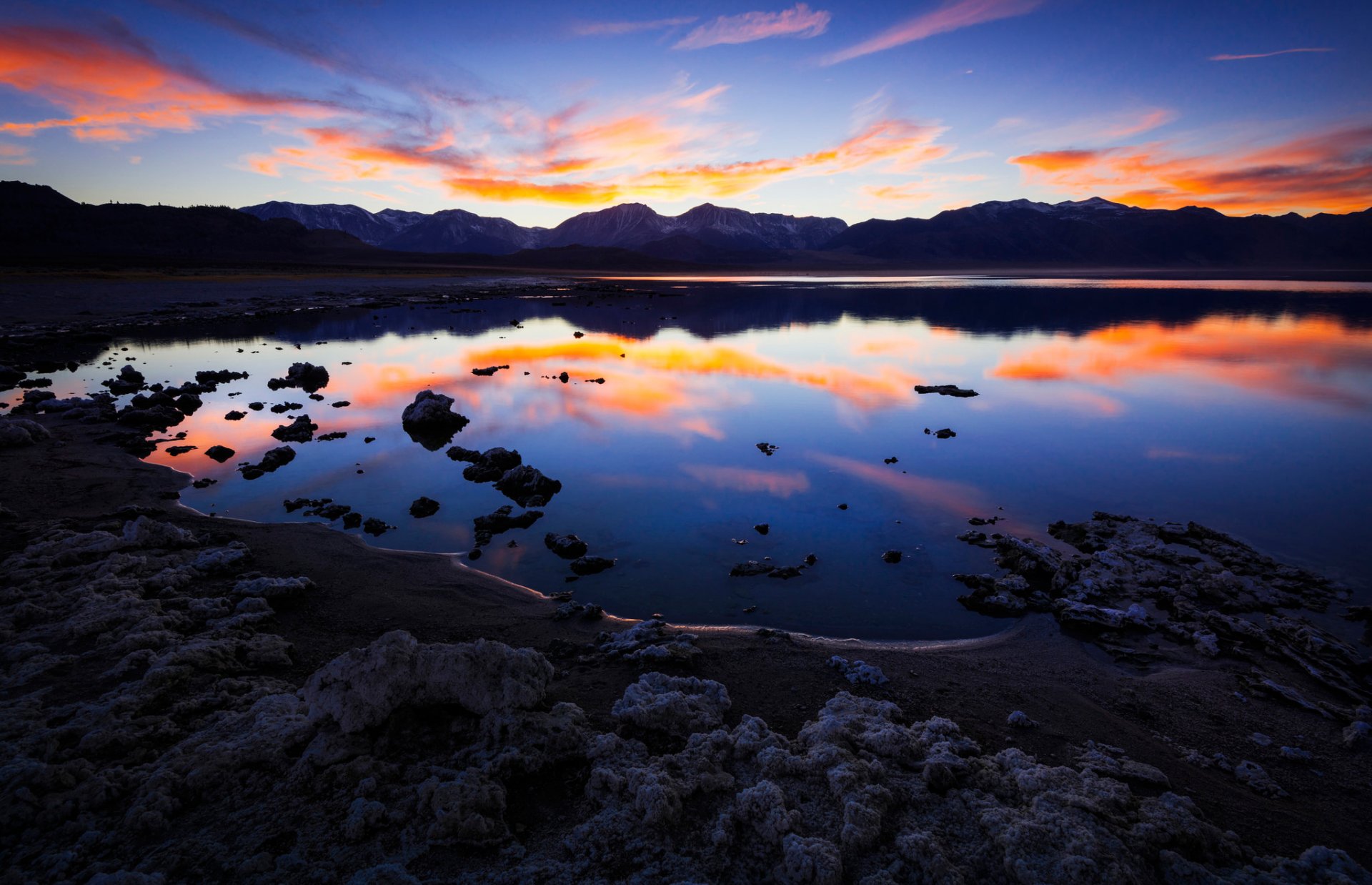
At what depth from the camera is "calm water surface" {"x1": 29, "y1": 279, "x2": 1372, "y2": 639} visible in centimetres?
785

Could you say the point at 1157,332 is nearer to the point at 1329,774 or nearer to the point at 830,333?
the point at 830,333

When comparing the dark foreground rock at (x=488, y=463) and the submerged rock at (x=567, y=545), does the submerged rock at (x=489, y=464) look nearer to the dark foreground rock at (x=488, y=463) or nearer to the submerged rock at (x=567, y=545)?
the dark foreground rock at (x=488, y=463)

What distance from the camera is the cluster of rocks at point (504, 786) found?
3.21 m

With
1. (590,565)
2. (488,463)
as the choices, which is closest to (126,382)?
(488,463)

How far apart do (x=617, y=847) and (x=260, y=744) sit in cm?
250

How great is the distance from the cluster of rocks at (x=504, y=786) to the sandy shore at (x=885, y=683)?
97 mm

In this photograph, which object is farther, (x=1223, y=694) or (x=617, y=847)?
(x=1223, y=694)

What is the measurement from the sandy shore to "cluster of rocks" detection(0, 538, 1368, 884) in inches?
3.8

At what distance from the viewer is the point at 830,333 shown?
33.1 metres

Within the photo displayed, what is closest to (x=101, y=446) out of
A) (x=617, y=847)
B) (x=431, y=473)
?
(x=431, y=473)

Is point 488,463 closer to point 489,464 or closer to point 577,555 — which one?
point 489,464

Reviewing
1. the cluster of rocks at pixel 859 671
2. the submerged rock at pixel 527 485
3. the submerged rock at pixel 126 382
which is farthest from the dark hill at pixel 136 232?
the cluster of rocks at pixel 859 671

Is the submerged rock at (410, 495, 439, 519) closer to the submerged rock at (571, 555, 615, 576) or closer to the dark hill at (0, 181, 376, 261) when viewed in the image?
the submerged rock at (571, 555, 615, 576)

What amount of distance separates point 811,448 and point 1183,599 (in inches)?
282
